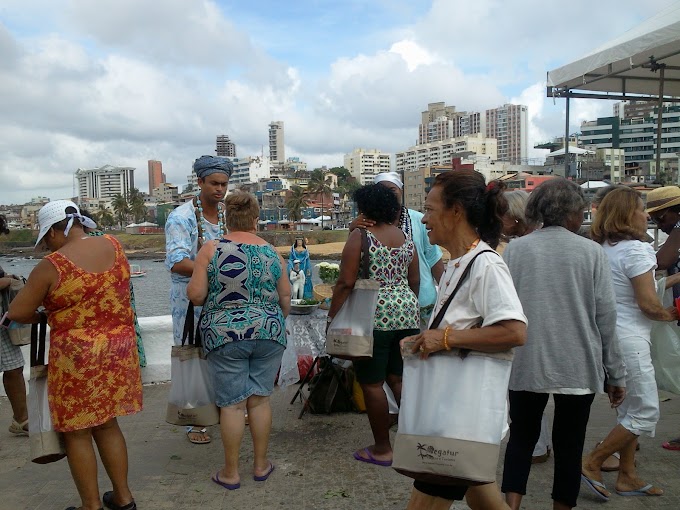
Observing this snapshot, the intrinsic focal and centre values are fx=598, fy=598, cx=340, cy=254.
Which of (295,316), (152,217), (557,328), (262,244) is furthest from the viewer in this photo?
(152,217)

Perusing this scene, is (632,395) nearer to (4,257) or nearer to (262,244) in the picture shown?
(262,244)

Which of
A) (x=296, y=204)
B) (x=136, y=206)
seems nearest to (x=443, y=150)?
(x=296, y=204)

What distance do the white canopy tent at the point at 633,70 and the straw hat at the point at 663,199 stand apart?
1.66 m

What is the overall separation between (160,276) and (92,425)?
62587mm

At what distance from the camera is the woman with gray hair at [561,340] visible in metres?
2.65

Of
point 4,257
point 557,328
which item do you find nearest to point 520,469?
point 557,328

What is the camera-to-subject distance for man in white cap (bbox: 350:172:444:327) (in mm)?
4223

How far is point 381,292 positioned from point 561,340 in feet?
4.43

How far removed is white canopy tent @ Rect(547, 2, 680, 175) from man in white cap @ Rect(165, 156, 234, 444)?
137 inches

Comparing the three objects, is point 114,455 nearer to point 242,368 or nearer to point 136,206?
point 242,368

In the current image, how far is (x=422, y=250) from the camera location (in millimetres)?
4371

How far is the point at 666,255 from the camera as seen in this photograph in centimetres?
375

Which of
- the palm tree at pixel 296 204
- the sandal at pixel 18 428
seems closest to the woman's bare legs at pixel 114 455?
the sandal at pixel 18 428

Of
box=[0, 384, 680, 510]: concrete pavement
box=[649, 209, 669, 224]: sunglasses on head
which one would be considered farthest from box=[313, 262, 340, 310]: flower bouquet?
box=[649, 209, 669, 224]: sunglasses on head
